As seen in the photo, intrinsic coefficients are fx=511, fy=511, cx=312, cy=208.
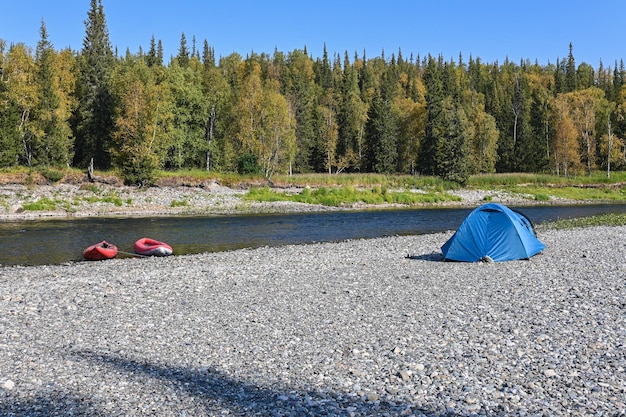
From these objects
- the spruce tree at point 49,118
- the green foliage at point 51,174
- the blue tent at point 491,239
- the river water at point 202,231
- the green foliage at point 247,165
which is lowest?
the river water at point 202,231

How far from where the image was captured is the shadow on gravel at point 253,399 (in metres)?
6.00

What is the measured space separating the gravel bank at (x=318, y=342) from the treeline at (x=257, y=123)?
39.0 metres

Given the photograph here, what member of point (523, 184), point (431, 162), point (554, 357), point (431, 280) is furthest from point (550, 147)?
point (554, 357)

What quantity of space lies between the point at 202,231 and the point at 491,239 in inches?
652

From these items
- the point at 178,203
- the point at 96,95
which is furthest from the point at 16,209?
the point at 96,95

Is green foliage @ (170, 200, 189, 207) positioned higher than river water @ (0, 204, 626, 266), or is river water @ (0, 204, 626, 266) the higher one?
green foliage @ (170, 200, 189, 207)

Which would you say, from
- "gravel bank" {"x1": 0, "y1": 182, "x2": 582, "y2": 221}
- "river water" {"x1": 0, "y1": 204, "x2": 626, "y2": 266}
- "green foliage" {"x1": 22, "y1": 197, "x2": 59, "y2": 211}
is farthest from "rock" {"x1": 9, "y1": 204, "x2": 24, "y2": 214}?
"river water" {"x1": 0, "y1": 204, "x2": 626, "y2": 266}

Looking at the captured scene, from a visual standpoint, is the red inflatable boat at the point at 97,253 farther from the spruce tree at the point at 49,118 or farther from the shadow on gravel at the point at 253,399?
the spruce tree at the point at 49,118

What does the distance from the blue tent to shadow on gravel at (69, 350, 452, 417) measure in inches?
446

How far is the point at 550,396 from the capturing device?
6.28m

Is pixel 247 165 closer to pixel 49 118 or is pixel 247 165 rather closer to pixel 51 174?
pixel 51 174

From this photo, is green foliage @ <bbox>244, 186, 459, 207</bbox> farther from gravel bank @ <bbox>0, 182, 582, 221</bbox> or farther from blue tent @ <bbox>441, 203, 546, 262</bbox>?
blue tent @ <bbox>441, 203, 546, 262</bbox>

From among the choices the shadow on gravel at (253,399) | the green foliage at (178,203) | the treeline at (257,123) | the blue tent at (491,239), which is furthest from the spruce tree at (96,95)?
the shadow on gravel at (253,399)

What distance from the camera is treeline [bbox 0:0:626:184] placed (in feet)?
172
